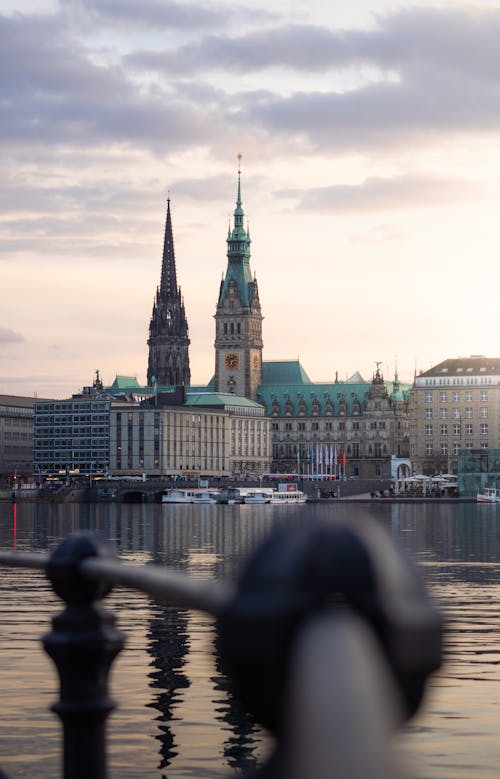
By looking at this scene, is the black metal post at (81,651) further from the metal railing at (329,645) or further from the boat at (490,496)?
the boat at (490,496)

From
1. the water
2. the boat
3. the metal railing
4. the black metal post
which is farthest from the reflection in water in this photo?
the boat

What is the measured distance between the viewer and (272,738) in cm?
228

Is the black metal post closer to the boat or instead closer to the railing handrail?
the railing handrail

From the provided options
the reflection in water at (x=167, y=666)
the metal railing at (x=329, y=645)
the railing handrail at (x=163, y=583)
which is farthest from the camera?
the reflection in water at (x=167, y=666)

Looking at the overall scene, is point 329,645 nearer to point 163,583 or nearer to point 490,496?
point 163,583

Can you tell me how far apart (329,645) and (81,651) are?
7.84 ft

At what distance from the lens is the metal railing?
6.90 ft

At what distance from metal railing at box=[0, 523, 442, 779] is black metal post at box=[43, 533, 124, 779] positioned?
1.94 meters

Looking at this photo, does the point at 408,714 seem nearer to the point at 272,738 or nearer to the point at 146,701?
the point at 272,738

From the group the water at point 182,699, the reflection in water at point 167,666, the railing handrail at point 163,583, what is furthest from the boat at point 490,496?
the railing handrail at point 163,583

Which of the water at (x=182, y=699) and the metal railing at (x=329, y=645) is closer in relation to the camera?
the metal railing at (x=329, y=645)

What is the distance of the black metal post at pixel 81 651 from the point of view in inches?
167

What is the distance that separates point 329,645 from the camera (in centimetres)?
218

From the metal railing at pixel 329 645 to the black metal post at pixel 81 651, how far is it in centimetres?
194
